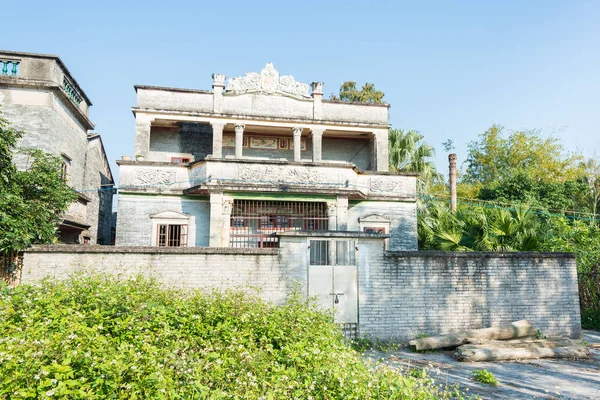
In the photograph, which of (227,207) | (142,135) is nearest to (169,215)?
(227,207)

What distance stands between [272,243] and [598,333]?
10665 millimetres

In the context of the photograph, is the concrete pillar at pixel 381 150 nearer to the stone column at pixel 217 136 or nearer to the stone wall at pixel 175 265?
the stone column at pixel 217 136

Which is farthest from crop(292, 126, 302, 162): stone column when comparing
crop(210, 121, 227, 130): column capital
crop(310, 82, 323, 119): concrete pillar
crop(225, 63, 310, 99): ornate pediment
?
crop(210, 121, 227, 130): column capital

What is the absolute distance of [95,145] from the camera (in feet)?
58.4

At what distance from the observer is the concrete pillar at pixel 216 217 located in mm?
13453

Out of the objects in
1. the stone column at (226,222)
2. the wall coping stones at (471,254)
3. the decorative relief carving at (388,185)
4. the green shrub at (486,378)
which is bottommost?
the green shrub at (486,378)

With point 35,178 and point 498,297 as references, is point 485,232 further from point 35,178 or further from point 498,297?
point 35,178

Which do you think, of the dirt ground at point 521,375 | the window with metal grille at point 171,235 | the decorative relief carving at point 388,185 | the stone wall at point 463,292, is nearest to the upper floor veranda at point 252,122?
the decorative relief carving at point 388,185

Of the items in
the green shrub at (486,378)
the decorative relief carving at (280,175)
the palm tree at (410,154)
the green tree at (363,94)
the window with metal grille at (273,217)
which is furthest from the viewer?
the green tree at (363,94)

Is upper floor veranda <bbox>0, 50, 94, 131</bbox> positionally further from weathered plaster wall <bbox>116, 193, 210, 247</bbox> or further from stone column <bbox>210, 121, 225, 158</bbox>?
stone column <bbox>210, 121, 225, 158</bbox>

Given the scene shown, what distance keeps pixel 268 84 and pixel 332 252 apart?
32.6ft

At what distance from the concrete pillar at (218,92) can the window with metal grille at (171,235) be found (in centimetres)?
514

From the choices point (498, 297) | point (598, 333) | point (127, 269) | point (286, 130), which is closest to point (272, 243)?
point (286, 130)

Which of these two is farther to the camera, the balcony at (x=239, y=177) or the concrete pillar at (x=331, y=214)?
the concrete pillar at (x=331, y=214)
